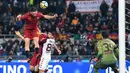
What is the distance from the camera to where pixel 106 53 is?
11.2 metres

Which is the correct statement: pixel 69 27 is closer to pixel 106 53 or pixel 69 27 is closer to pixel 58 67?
pixel 58 67

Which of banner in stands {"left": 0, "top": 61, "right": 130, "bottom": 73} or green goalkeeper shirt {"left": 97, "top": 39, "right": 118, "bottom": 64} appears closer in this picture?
green goalkeeper shirt {"left": 97, "top": 39, "right": 118, "bottom": 64}

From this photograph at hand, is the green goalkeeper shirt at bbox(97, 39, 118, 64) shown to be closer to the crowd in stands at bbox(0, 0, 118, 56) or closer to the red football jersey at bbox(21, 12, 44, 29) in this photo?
the red football jersey at bbox(21, 12, 44, 29)

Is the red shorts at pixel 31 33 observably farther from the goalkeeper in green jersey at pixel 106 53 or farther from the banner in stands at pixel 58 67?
the goalkeeper in green jersey at pixel 106 53

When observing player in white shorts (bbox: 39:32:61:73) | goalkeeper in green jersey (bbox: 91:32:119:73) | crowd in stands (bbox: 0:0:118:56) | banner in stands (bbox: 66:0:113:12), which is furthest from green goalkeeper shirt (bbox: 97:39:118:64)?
banner in stands (bbox: 66:0:113:12)

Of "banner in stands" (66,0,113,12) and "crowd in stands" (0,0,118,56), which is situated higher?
"banner in stands" (66,0,113,12)

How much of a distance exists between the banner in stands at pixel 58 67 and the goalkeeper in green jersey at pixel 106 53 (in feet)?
5.33

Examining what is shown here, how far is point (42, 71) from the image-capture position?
1159 centimetres

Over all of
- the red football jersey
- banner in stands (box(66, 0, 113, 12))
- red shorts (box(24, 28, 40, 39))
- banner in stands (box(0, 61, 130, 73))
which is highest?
the red football jersey

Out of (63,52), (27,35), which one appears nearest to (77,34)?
(63,52)

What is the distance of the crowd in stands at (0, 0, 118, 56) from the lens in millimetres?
17328

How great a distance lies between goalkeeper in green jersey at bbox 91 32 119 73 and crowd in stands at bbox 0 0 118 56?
17.0ft

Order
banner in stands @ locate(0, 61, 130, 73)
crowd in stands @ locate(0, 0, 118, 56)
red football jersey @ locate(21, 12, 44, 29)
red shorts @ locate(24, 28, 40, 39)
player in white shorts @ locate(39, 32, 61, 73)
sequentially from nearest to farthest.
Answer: player in white shorts @ locate(39, 32, 61, 73) → red football jersey @ locate(21, 12, 44, 29) → red shorts @ locate(24, 28, 40, 39) → banner in stands @ locate(0, 61, 130, 73) → crowd in stands @ locate(0, 0, 118, 56)

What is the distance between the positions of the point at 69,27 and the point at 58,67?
218 inches
